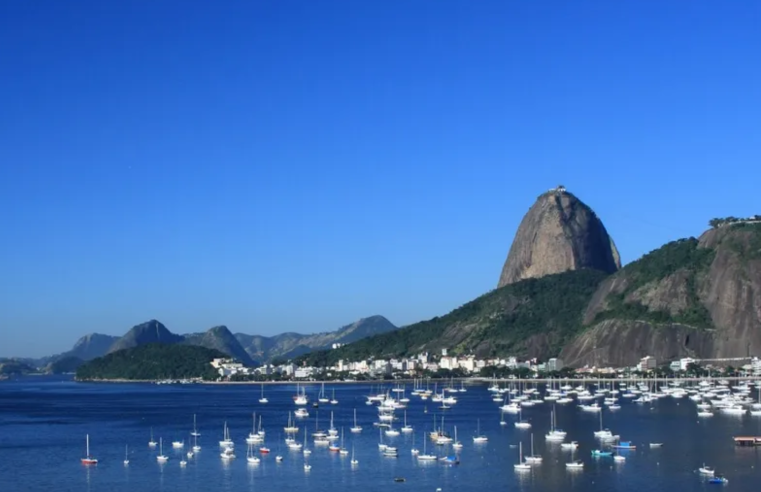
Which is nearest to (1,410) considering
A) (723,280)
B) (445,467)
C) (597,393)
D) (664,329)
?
(597,393)

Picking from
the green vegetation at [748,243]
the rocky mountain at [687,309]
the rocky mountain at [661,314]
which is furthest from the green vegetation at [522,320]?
the green vegetation at [748,243]

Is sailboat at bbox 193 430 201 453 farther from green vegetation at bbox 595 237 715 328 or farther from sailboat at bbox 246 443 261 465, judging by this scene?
green vegetation at bbox 595 237 715 328

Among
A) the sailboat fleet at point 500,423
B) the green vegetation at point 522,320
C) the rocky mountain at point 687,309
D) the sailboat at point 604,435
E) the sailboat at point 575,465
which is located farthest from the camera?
the green vegetation at point 522,320

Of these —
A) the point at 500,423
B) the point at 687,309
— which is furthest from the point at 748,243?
the point at 500,423

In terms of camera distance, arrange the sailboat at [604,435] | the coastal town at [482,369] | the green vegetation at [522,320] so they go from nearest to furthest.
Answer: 1. the sailboat at [604,435]
2. the coastal town at [482,369]
3. the green vegetation at [522,320]

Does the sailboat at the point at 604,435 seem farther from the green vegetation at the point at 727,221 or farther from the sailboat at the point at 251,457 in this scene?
the green vegetation at the point at 727,221

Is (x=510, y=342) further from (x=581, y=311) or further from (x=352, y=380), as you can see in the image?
(x=352, y=380)

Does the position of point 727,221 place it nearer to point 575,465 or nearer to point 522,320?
point 522,320

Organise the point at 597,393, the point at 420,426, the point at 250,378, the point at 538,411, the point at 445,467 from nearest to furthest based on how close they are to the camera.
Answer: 1. the point at 445,467
2. the point at 420,426
3. the point at 538,411
4. the point at 597,393
5. the point at 250,378
